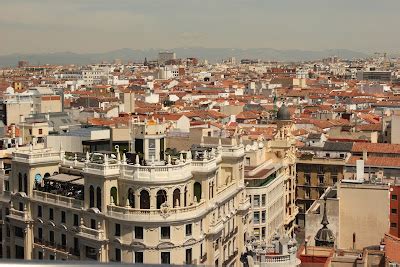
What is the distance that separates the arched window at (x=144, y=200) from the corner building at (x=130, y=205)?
0.06 feet

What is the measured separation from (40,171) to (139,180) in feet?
9.61

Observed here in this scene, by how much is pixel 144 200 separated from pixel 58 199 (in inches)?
82.7

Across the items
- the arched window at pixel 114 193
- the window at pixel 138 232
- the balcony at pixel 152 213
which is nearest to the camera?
the balcony at pixel 152 213

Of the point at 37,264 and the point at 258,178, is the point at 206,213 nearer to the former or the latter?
the point at 258,178

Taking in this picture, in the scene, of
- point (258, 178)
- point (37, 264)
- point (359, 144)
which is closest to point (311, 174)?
point (359, 144)

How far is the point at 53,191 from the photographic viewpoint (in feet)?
41.9

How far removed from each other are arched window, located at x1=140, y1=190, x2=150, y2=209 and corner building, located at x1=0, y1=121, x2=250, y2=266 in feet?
0.06

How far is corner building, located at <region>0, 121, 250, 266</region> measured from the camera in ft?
37.1

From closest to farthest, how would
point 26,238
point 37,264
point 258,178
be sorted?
1. point 37,264
2. point 26,238
3. point 258,178

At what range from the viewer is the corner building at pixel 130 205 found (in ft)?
37.1

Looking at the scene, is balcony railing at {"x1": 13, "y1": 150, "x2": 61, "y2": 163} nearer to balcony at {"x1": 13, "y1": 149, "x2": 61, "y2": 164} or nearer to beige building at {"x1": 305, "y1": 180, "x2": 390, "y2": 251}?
balcony at {"x1": 13, "y1": 149, "x2": 61, "y2": 164}

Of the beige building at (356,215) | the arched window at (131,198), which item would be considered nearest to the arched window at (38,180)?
the arched window at (131,198)

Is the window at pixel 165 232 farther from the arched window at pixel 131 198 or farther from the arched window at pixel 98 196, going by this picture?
the arched window at pixel 98 196

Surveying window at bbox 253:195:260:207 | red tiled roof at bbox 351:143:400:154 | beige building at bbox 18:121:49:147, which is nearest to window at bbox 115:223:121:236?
window at bbox 253:195:260:207
